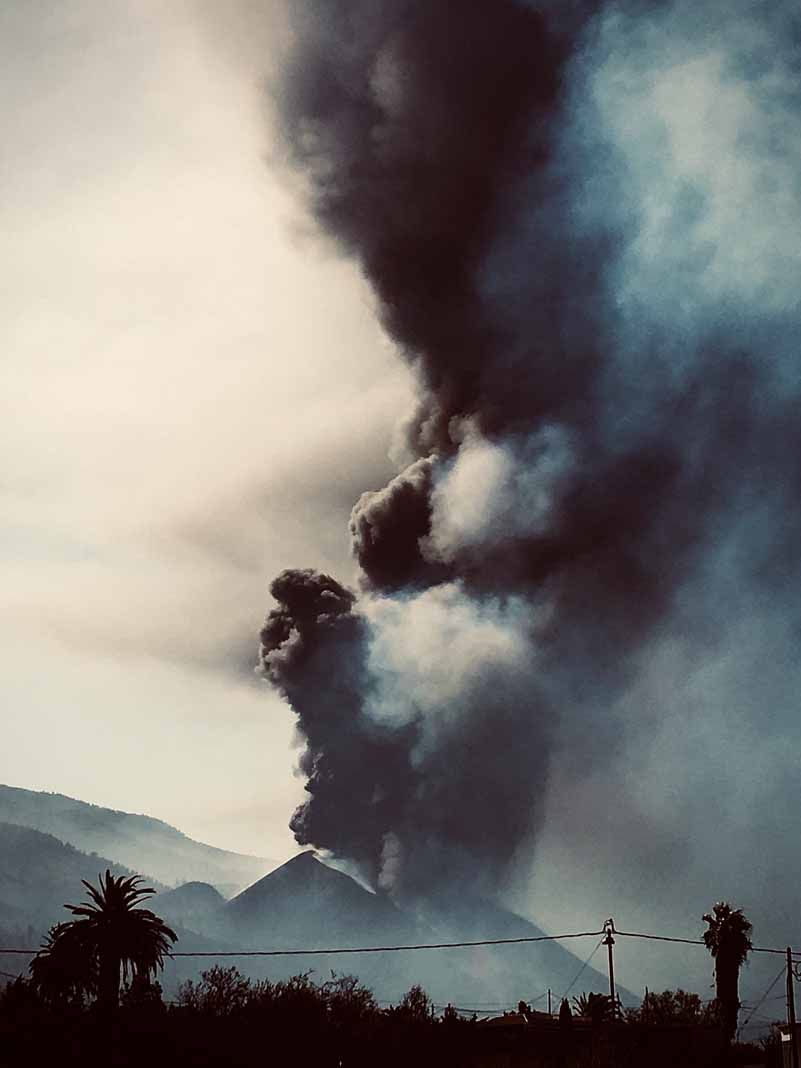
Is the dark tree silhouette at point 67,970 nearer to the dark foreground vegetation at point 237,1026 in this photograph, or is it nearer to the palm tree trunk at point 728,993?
the dark foreground vegetation at point 237,1026

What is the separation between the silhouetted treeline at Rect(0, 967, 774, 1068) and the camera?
53375mm

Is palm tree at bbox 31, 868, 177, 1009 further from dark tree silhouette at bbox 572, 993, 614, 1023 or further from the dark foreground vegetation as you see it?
dark tree silhouette at bbox 572, 993, 614, 1023

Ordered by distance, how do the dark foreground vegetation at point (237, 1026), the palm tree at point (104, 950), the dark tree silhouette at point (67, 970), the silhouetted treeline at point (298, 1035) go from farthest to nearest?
the palm tree at point (104, 950) → the dark tree silhouette at point (67, 970) → the dark foreground vegetation at point (237, 1026) → the silhouetted treeline at point (298, 1035)

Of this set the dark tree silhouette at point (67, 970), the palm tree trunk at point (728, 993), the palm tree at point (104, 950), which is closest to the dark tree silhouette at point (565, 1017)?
the palm tree trunk at point (728, 993)

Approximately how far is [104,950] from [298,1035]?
12099mm

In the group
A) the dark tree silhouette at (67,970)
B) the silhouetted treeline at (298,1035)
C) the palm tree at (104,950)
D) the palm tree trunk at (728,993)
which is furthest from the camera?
the palm tree trunk at (728,993)

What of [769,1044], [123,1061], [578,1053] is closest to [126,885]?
[123,1061]

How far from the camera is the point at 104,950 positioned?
66562 millimetres

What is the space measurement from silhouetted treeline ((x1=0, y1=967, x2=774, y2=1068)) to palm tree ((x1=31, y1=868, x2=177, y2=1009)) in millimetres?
1208

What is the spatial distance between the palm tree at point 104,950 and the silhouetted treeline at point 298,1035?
1.21 m

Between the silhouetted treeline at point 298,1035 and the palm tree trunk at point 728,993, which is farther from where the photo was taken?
the palm tree trunk at point 728,993

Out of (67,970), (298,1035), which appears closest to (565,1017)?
(298,1035)

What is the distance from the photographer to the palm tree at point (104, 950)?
2539 inches

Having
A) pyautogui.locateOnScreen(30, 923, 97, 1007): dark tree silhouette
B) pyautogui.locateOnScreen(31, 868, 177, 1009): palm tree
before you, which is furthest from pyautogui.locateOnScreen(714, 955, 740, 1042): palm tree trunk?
pyautogui.locateOnScreen(30, 923, 97, 1007): dark tree silhouette
